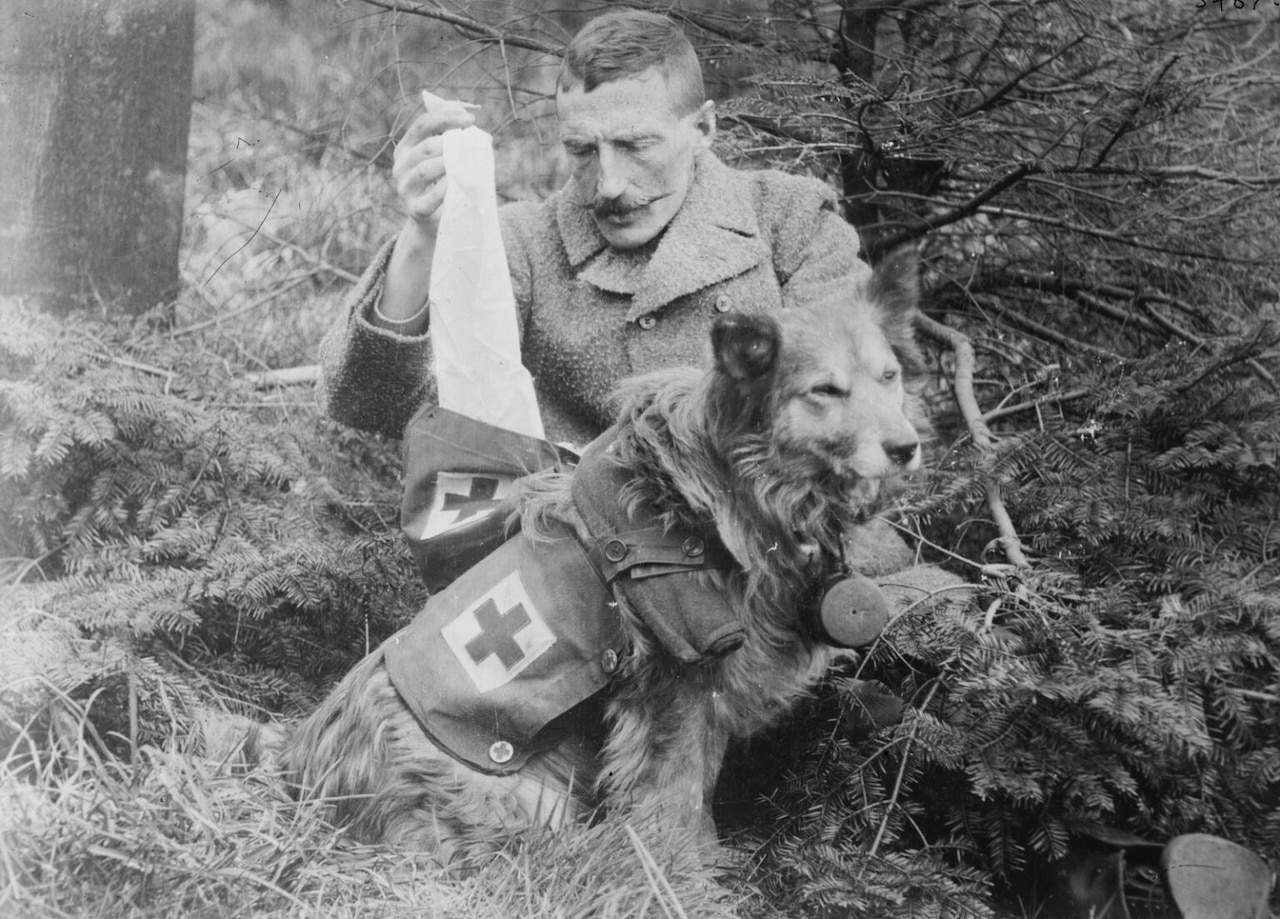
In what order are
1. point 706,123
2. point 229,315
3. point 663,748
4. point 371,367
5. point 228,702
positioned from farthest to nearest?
point 229,315, point 228,702, point 371,367, point 706,123, point 663,748

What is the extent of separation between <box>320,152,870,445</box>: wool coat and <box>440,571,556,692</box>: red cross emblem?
58 cm

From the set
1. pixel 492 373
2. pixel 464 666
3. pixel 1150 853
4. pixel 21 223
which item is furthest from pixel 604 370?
pixel 21 223

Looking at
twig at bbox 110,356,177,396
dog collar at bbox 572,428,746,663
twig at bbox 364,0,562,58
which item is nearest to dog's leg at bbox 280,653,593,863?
dog collar at bbox 572,428,746,663

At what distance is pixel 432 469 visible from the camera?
269 centimetres

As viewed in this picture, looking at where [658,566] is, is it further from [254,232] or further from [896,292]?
[254,232]

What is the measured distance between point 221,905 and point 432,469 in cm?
104

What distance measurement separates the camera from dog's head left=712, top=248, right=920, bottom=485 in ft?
7.47

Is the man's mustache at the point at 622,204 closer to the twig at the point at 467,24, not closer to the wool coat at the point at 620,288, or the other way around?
the wool coat at the point at 620,288

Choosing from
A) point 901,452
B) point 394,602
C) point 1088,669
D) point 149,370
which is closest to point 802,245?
point 901,452

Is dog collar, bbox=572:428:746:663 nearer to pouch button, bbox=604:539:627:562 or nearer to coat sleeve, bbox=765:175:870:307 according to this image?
pouch button, bbox=604:539:627:562

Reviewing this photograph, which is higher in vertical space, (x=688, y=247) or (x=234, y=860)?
(x=688, y=247)

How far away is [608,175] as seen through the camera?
2.61 metres

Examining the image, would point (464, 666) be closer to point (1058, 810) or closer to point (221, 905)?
point (221, 905)

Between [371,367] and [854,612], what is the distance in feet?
4.30
